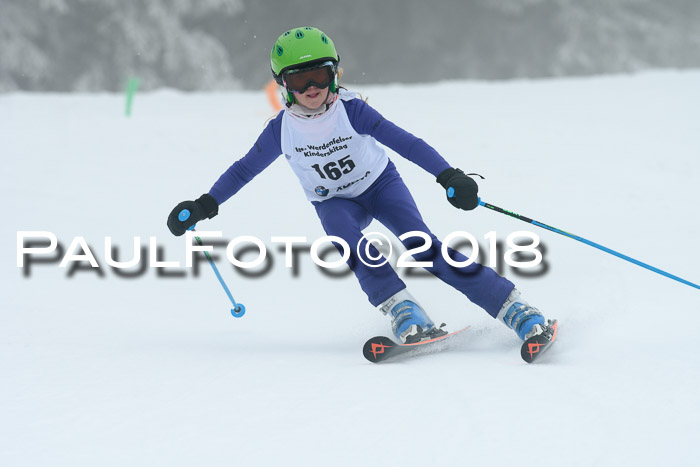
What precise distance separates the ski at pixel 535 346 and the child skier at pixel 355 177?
76mm

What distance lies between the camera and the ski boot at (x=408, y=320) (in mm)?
2855

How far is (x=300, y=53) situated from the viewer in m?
2.98

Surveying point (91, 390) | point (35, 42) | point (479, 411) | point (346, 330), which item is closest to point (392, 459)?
point (479, 411)

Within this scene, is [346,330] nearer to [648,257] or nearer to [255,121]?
[648,257]

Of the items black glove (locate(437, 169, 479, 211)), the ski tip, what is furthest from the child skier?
the ski tip

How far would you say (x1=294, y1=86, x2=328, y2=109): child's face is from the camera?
303cm

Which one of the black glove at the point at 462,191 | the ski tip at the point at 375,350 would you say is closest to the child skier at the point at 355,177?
the black glove at the point at 462,191

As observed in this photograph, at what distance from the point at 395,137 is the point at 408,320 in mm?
738

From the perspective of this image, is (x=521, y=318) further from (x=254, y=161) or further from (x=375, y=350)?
(x=254, y=161)

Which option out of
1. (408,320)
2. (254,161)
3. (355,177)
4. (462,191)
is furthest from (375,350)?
(254,161)

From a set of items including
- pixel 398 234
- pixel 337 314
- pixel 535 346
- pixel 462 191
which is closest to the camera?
pixel 535 346

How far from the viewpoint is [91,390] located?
242cm

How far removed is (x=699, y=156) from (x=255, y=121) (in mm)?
4550

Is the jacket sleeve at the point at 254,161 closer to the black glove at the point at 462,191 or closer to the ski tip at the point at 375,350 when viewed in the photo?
the black glove at the point at 462,191
